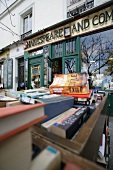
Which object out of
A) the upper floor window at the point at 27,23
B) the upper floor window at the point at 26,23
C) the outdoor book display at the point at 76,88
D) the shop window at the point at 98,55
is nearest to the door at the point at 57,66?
the shop window at the point at 98,55

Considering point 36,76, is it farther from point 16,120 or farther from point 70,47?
point 16,120

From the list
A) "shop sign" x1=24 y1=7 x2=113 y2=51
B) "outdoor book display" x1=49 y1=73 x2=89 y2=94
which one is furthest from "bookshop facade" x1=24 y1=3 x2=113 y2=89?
"outdoor book display" x1=49 y1=73 x2=89 y2=94

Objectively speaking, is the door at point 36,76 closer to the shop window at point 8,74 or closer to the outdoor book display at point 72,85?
the shop window at point 8,74

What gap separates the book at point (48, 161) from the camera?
0.28 meters

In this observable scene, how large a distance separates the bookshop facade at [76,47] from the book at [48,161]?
361cm

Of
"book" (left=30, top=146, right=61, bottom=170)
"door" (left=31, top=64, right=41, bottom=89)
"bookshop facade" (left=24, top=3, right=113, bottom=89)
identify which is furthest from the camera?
"door" (left=31, top=64, right=41, bottom=89)

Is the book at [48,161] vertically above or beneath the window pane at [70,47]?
beneath

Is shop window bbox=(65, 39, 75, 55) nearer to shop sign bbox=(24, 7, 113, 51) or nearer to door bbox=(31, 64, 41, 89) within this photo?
shop sign bbox=(24, 7, 113, 51)

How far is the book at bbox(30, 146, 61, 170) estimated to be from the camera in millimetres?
281

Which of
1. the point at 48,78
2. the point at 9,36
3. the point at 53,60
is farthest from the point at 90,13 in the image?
the point at 9,36

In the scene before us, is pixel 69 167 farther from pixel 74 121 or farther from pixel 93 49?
pixel 93 49

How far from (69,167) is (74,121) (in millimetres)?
259

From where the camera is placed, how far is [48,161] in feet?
0.93

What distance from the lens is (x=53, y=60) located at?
4762 mm
